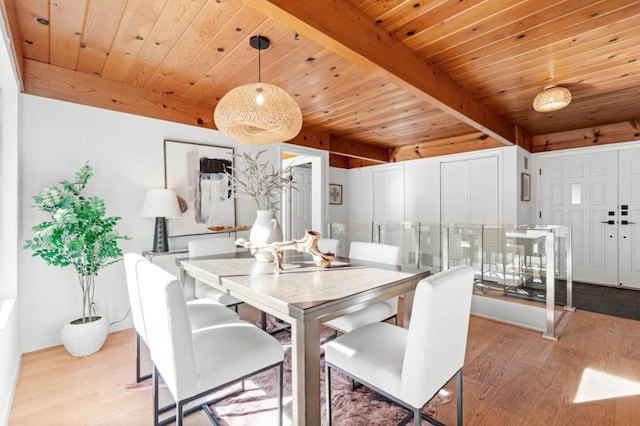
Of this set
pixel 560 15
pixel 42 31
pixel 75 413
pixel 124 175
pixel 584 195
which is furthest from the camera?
pixel 584 195

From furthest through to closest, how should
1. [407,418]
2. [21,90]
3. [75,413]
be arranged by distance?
1. [21,90]
2. [75,413]
3. [407,418]

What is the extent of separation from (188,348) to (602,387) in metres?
2.41

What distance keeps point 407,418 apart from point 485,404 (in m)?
0.51

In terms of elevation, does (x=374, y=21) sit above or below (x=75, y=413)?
above

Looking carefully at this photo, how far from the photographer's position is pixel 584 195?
4.54 m

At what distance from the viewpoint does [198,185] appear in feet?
10.7

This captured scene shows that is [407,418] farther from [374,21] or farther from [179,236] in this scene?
[179,236]

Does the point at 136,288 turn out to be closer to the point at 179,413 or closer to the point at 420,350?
the point at 179,413

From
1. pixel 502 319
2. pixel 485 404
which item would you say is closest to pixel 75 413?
pixel 485 404

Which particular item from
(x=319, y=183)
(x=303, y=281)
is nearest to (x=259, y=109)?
(x=303, y=281)

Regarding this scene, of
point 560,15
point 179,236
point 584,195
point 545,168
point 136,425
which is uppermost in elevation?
point 560,15

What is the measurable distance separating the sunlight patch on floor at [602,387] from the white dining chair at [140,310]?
212 centimetres

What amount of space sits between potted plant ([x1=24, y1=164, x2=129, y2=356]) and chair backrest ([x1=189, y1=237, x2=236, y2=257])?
55 cm

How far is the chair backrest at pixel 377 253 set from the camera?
2.21m
